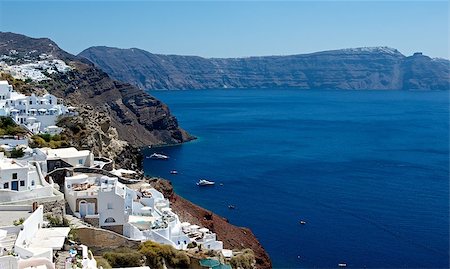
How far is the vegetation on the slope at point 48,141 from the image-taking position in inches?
Result: 1391

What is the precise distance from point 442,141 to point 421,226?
184ft

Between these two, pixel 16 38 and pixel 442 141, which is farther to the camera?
pixel 16 38

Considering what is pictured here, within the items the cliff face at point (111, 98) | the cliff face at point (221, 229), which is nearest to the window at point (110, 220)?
the cliff face at point (221, 229)

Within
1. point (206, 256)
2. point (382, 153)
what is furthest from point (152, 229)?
point (382, 153)

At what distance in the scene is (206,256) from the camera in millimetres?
25281

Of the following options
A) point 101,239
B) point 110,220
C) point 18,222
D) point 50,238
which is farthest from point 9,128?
point 50,238

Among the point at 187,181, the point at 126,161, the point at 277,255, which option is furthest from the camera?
the point at 187,181

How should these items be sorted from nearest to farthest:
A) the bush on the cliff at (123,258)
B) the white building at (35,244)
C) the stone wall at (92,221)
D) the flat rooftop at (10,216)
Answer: the white building at (35,244) < the flat rooftop at (10,216) < the bush on the cliff at (123,258) < the stone wall at (92,221)

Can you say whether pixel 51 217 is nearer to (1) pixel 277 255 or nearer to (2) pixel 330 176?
(1) pixel 277 255

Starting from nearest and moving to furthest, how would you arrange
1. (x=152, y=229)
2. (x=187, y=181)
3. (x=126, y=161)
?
(x=152, y=229) → (x=126, y=161) → (x=187, y=181)

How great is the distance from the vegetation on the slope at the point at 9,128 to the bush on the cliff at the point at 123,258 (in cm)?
1754

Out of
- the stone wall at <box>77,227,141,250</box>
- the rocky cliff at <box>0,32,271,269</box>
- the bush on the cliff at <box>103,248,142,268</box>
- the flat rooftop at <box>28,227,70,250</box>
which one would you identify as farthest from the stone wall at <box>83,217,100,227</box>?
the rocky cliff at <box>0,32,271,269</box>

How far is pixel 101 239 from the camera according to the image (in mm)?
22250

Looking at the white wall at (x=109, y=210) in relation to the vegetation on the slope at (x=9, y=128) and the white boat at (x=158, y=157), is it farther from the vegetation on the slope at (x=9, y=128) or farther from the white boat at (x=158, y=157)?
the white boat at (x=158, y=157)
